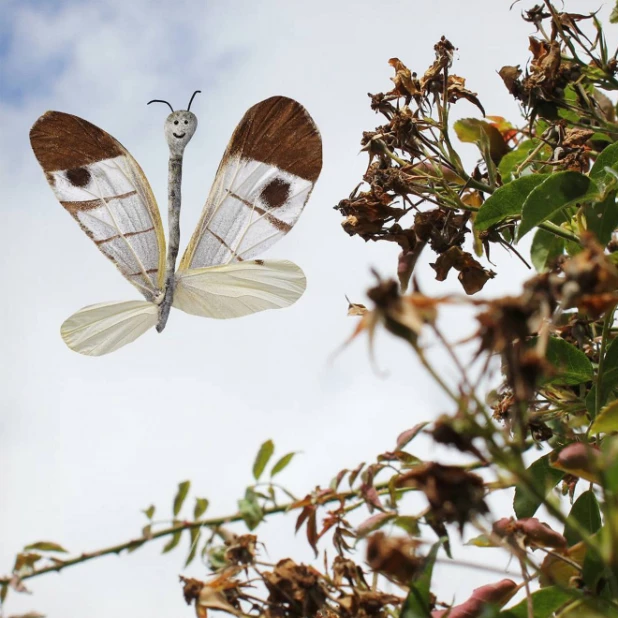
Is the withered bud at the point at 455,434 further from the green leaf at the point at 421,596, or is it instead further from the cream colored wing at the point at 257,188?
the cream colored wing at the point at 257,188

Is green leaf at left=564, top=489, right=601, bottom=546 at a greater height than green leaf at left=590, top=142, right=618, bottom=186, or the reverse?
green leaf at left=590, top=142, right=618, bottom=186

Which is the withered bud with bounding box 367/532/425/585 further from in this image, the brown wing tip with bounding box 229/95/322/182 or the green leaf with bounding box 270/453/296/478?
the brown wing tip with bounding box 229/95/322/182

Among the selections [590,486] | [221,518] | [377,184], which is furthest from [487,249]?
[221,518]

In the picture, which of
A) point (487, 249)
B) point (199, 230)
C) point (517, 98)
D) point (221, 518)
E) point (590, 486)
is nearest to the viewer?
point (221, 518)

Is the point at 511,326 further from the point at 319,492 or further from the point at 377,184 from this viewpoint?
the point at 377,184

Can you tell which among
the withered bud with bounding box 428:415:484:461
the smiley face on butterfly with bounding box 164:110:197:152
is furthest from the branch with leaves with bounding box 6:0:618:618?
the smiley face on butterfly with bounding box 164:110:197:152

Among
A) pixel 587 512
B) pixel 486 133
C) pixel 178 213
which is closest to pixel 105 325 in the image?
pixel 178 213
